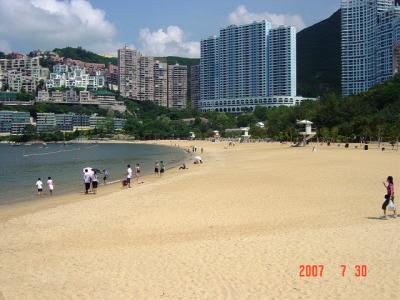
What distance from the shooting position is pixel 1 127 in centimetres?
17938

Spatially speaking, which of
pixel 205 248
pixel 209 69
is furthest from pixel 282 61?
pixel 205 248

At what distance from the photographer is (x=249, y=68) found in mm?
170625

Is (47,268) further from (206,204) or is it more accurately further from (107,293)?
(206,204)

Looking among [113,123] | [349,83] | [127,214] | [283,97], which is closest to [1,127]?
[113,123]

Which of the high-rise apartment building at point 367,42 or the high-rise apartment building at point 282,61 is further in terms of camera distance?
the high-rise apartment building at point 282,61

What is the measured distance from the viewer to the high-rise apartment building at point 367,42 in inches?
5167

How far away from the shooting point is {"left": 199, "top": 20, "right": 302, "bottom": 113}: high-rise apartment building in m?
163
